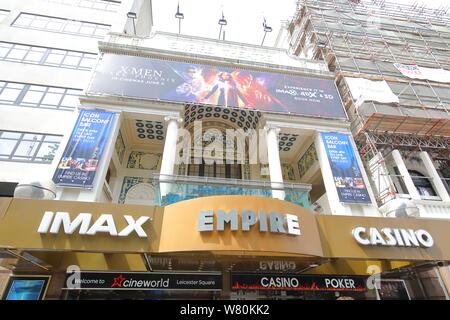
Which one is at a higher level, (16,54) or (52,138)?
(16,54)

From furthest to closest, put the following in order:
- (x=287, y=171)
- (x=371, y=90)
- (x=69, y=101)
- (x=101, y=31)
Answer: (x=101, y=31) < (x=287, y=171) < (x=371, y=90) < (x=69, y=101)

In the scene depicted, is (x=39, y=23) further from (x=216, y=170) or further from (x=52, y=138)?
(x=216, y=170)

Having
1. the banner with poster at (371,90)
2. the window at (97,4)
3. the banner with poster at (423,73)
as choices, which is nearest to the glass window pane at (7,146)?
the window at (97,4)

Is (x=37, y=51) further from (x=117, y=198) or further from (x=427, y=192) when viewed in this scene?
(x=427, y=192)

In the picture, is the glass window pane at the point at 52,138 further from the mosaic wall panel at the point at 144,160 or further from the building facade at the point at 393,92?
the building facade at the point at 393,92

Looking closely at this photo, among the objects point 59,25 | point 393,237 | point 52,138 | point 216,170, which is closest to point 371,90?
point 393,237

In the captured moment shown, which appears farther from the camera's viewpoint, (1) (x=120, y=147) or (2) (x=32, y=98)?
(2) (x=32, y=98)

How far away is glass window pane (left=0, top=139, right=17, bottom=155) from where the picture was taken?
1309 centimetres

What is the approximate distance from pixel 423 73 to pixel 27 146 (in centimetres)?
2833

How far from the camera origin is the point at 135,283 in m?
8.21

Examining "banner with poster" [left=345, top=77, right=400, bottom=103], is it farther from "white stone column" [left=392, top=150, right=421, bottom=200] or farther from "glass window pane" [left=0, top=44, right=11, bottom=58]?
"glass window pane" [left=0, top=44, right=11, bottom=58]

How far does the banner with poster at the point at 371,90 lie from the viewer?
16.4 meters

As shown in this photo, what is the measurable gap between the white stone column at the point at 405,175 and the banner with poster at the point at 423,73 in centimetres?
810
